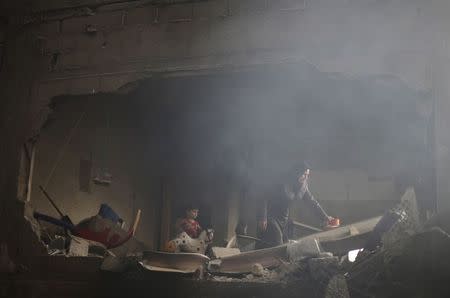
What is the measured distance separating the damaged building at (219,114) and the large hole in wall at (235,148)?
62 millimetres

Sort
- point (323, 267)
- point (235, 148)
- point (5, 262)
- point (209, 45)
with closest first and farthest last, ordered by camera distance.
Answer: point (323, 267) → point (209, 45) → point (5, 262) → point (235, 148)

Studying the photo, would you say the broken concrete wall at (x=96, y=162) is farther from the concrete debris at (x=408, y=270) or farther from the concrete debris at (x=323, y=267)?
the concrete debris at (x=408, y=270)

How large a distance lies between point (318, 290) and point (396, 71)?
3.33 meters

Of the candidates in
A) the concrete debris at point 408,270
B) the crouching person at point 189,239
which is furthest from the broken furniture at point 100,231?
the concrete debris at point 408,270

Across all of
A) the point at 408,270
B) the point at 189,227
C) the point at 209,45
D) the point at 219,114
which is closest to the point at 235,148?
the point at 219,114

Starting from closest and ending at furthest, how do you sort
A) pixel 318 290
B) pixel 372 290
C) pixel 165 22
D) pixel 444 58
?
pixel 372 290, pixel 318 290, pixel 444 58, pixel 165 22

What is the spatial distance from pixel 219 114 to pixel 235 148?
1138mm

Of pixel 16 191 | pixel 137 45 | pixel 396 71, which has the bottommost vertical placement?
pixel 16 191

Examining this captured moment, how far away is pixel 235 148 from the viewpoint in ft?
46.4

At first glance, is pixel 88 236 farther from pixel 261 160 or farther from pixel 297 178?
pixel 261 160

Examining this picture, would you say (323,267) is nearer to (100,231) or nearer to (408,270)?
(408,270)

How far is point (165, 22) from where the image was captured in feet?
27.1

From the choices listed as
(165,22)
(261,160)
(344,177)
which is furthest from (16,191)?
(344,177)

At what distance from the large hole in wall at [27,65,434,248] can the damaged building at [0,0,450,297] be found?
0.21 feet
